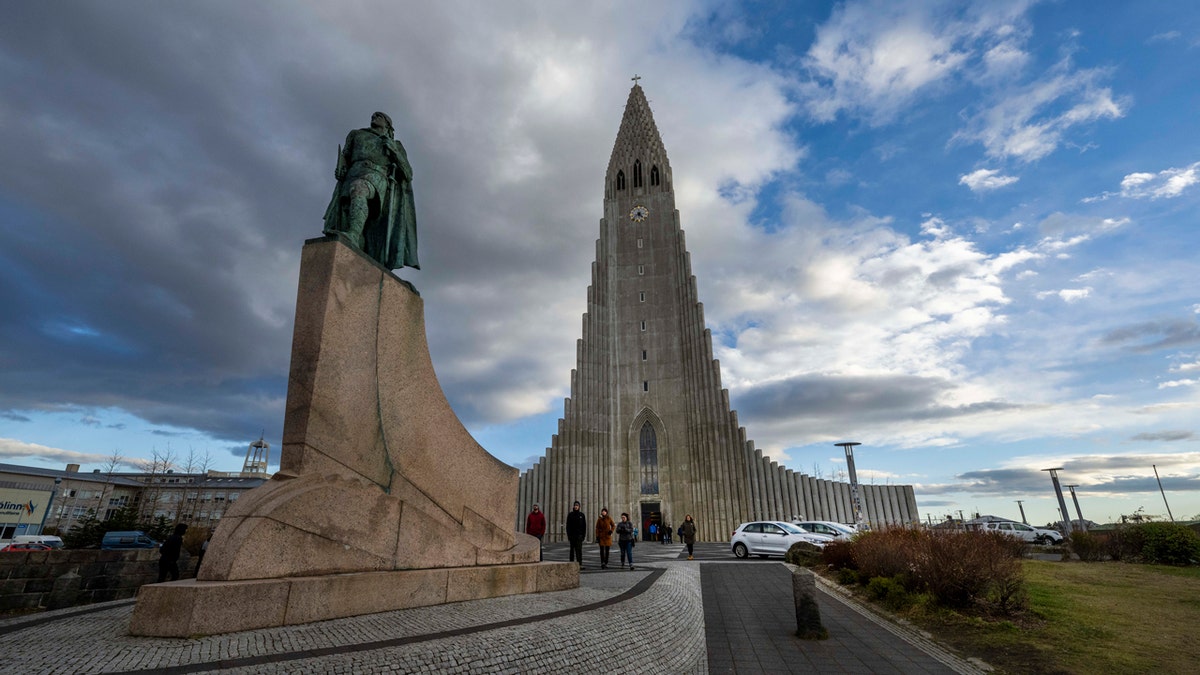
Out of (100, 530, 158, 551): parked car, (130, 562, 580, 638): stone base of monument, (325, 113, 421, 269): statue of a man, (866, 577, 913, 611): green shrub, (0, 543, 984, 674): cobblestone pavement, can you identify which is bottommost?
(866, 577, 913, 611): green shrub

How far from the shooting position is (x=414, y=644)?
380cm

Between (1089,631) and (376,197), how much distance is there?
10756 millimetres

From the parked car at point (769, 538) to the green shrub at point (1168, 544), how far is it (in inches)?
309

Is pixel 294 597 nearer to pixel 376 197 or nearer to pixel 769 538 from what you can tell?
pixel 376 197

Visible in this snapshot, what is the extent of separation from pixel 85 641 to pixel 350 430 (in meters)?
2.60

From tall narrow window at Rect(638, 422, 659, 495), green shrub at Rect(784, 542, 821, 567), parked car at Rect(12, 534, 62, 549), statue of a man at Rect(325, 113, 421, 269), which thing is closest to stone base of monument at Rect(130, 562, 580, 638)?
statue of a man at Rect(325, 113, 421, 269)

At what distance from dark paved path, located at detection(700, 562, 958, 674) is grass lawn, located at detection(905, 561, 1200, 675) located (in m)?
0.74

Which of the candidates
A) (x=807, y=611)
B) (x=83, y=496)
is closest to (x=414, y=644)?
(x=807, y=611)

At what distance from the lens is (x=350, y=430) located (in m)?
6.04

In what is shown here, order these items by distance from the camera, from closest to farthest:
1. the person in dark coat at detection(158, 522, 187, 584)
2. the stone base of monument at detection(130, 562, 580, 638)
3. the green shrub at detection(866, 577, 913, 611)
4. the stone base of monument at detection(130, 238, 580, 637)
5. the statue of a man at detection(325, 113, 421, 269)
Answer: the stone base of monument at detection(130, 562, 580, 638) → the stone base of monument at detection(130, 238, 580, 637) → the statue of a man at detection(325, 113, 421, 269) → the green shrub at detection(866, 577, 913, 611) → the person in dark coat at detection(158, 522, 187, 584)

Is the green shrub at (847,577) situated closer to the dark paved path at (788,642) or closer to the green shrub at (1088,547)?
the dark paved path at (788,642)

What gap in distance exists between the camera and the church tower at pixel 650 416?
32.5 meters

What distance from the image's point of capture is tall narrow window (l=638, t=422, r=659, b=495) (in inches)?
1367

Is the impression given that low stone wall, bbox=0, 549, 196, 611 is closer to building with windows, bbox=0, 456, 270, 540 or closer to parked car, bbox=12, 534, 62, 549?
parked car, bbox=12, 534, 62, 549
